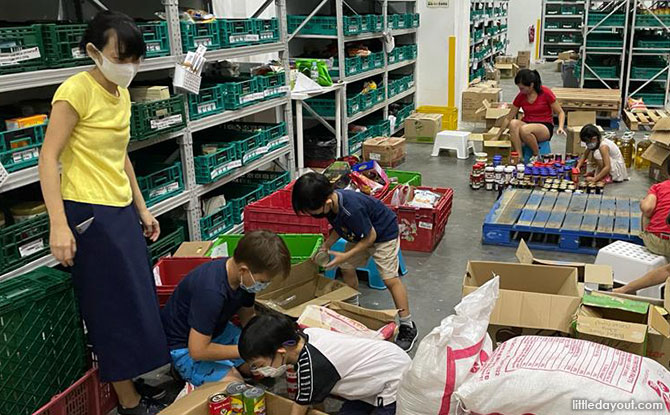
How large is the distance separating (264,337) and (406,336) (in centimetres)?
125

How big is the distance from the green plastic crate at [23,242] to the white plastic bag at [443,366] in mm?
1848

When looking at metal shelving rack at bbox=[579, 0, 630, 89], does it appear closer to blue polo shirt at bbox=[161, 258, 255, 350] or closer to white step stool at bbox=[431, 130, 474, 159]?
white step stool at bbox=[431, 130, 474, 159]

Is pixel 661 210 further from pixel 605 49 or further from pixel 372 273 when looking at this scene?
pixel 605 49

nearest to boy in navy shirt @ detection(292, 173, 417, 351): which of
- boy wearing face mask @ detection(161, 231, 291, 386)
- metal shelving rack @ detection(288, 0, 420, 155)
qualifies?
boy wearing face mask @ detection(161, 231, 291, 386)

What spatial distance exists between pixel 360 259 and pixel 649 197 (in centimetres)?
191

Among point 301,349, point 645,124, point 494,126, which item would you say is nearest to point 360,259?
point 301,349

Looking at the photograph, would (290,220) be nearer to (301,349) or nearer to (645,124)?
(301,349)

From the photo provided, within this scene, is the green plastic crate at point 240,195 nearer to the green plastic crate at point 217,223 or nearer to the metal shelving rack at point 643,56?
the green plastic crate at point 217,223

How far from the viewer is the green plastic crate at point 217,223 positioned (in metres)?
4.24

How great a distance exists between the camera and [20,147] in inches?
110

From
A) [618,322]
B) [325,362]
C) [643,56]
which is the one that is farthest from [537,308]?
[643,56]

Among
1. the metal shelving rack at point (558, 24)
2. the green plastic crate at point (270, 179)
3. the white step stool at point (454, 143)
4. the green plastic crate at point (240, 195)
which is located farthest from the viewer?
the metal shelving rack at point (558, 24)

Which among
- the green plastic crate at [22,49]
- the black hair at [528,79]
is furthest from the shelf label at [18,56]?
the black hair at [528,79]

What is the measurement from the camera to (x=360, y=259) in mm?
3471
